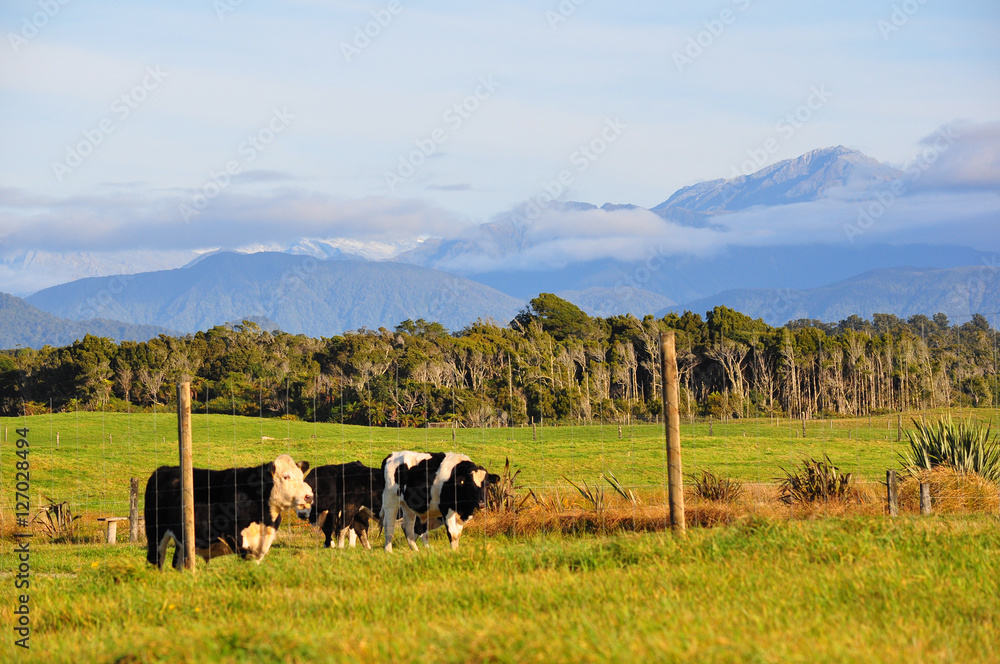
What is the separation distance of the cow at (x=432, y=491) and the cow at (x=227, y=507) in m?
2.17

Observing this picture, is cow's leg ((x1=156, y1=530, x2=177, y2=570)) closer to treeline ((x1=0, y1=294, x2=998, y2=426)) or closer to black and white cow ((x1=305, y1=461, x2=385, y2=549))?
black and white cow ((x1=305, y1=461, x2=385, y2=549))

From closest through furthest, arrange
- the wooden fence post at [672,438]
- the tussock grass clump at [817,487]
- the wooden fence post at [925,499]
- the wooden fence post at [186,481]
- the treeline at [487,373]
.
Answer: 1. the wooden fence post at [186,481]
2. the wooden fence post at [672,438]
3. the wooden fence post at [925,499]
4. the tussock grass clump at [817,487]
5. the treeline at [487,373]

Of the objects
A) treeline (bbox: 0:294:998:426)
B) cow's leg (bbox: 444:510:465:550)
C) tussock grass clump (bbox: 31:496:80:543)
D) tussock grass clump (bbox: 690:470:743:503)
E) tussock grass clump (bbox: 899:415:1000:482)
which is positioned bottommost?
tussock grass clump (bbox: 31:496:80:543)

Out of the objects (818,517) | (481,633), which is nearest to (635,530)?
(818,517)

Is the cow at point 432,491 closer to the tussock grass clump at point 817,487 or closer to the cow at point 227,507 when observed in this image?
the cow at point 227,507

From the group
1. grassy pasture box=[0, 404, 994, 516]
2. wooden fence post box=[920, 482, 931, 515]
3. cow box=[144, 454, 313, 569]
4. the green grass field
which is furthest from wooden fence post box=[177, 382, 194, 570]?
grassy pasture box=[0, 404, 994, 516]

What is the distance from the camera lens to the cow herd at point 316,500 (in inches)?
434

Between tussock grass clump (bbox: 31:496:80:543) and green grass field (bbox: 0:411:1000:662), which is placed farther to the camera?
tussock grass clump (bbox: 31:496:80:543)

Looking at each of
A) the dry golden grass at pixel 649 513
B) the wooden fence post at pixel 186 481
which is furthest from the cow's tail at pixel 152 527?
the dry golden grass at pixel 649 513

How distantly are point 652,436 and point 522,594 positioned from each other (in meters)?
37.5

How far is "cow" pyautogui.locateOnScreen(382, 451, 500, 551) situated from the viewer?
13148 mm

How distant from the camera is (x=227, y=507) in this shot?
1114cm

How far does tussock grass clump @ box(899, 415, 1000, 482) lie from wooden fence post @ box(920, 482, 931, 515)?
78.4 inches

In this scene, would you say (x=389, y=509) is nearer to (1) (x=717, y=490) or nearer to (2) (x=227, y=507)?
(2) (x=227, y=507)
